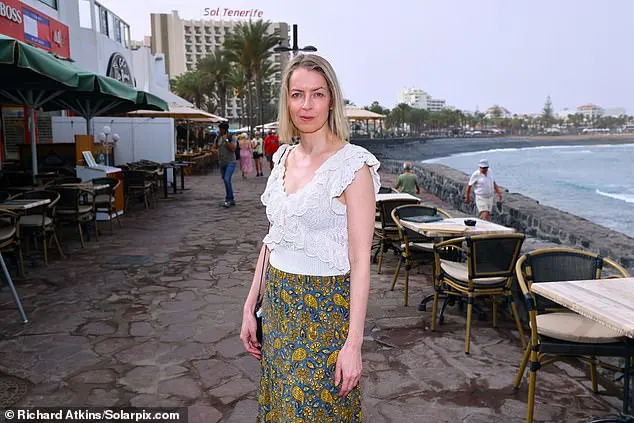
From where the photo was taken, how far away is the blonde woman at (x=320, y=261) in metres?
1.67

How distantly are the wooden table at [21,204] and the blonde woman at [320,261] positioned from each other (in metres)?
4.61

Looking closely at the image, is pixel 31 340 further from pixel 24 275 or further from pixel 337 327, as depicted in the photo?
pixel 337 327

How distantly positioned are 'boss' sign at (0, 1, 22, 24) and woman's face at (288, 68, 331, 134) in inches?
423

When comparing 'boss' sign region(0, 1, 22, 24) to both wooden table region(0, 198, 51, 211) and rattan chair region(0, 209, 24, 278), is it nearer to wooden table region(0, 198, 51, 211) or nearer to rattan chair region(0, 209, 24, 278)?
wooden table region(0, 198, 51, 211)

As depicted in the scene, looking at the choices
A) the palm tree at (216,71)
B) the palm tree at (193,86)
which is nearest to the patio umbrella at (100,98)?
the palm tree at (216,71)

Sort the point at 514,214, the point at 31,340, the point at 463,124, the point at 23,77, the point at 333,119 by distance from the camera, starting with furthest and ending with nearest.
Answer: the point at 463,124 → the point at 514,214 → the point at 23,77 → the point at 31,340 → the point at 333,119

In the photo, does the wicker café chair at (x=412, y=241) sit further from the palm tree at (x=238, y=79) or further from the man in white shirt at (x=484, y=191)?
the palm tree at (x=238, y=79)

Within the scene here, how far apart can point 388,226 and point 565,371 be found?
2739mm

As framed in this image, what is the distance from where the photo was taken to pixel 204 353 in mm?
3922

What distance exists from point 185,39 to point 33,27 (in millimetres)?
127146

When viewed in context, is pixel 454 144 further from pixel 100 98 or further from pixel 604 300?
pixel 604 300

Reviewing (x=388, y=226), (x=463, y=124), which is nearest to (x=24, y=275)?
(x=388, y=226)

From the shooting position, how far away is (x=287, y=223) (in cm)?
176

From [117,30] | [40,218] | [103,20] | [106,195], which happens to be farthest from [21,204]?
[117,30]
